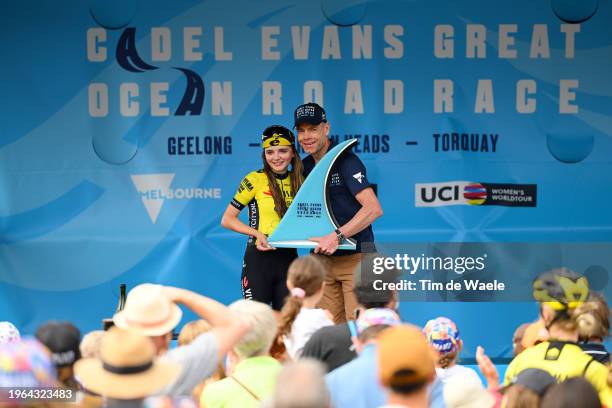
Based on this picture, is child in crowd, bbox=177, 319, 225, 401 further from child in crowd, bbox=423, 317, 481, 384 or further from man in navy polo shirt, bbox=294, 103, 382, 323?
man in navy polo shirt, bbox=294, 103, 382, 323

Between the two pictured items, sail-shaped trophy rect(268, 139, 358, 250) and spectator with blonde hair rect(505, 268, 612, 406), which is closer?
spectator with blonde hair rect(505, 268, 612, 406)

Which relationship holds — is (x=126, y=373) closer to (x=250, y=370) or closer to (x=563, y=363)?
(x=250, y=370)

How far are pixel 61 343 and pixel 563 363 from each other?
1748 millimetres

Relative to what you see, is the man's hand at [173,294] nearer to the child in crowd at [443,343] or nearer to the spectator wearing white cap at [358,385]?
the spectator wearing white cap at [358,385]

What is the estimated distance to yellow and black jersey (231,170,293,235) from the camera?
5832mm

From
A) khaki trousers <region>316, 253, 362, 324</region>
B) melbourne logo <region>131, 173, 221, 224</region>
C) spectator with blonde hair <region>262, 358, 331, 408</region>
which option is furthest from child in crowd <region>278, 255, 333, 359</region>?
melbourne logo <region>131, 173, 221, 224</region>

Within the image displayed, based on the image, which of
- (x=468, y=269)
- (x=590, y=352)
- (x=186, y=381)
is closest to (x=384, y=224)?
(x=468, y=269)

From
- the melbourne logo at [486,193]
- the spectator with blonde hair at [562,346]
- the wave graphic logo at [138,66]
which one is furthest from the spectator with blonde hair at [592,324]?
the wave graphic logo at [138,66]

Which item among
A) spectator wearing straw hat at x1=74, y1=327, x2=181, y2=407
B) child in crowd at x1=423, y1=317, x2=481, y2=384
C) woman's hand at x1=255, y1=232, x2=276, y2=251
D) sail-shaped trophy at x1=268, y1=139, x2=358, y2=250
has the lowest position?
child in crowd at x1=423, y1=317, x2=481, y2=384

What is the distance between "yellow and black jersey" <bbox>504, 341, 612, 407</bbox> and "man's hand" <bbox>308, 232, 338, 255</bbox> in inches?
73.8

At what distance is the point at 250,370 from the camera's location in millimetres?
3496

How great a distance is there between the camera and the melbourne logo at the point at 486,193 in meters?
6.76

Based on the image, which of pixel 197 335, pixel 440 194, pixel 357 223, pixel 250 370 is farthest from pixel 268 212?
pixel 250 370

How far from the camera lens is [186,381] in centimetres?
300
